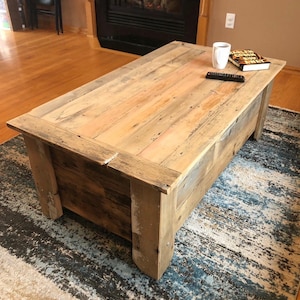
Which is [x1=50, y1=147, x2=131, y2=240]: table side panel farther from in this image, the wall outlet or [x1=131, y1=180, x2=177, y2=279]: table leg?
the wall outlet

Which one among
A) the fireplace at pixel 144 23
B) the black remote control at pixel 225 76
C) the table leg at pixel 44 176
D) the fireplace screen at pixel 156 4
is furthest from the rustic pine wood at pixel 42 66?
the black remote control at pixel 225 76

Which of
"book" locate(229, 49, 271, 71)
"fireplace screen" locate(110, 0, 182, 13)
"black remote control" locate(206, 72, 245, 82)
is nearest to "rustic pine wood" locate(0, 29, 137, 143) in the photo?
"fireplace screen" locate(110, 0, 182, 13)

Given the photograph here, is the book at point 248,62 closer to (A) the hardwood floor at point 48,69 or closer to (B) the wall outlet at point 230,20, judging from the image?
(A) the hardwood floor at point 48,69

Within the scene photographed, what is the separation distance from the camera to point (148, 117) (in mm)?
1297

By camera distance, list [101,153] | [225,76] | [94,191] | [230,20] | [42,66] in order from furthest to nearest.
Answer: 1. [42,66]
2. [230,20]
3. [225,76]
4. [94,191]
5. [101,153]

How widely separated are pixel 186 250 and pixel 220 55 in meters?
0.96

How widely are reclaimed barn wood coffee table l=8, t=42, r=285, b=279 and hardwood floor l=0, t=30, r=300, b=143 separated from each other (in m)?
0.91

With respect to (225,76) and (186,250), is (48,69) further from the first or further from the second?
(186,250)

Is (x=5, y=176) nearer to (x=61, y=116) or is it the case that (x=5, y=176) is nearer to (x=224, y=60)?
(x=61, y=116)

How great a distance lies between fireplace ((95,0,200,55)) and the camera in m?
3.14

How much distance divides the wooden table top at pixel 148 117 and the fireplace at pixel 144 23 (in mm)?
1560

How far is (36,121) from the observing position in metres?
1.25

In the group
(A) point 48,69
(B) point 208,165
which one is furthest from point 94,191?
(A) point 48,69

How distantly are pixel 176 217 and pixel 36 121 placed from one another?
618 millimetres
